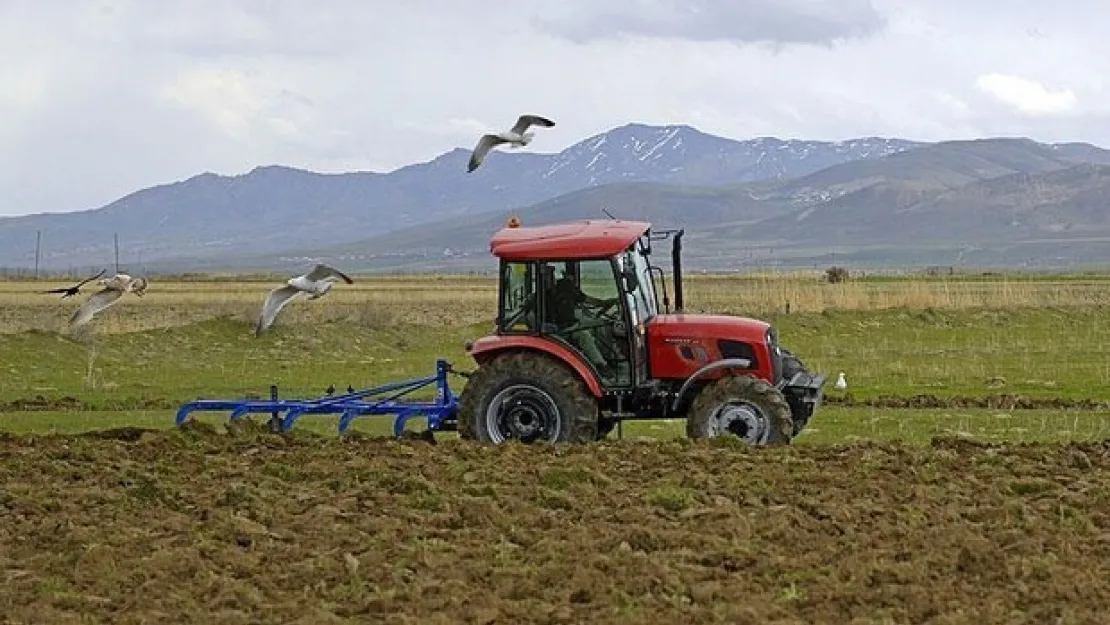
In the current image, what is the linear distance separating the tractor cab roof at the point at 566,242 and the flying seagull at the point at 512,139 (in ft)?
6.14

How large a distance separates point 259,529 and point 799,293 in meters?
39.8

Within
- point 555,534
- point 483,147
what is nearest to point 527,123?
point 483,147

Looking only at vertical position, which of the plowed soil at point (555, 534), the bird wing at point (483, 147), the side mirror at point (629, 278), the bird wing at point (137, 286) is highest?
the bird wing at point (483, 147)

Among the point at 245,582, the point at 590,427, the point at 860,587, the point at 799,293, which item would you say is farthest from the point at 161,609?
the point at 799,293

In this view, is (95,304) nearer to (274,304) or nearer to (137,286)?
(137,286)

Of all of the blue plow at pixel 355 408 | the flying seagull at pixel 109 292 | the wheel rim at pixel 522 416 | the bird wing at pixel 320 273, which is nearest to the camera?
the wheel rim at pixel 522 416

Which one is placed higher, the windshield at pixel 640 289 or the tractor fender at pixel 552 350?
the windshield at pixel 640 289

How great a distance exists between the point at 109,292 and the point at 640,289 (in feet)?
27.8

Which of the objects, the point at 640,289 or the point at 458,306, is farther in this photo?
the point at 458,306

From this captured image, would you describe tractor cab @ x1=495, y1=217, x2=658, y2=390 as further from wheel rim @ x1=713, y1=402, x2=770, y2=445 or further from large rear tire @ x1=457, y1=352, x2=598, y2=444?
wheel rim @ x1=713, y1=402, x2=770, y2=445

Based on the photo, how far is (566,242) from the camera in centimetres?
1747

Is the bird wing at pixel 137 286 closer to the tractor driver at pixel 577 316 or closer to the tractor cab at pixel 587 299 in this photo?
the tractor cab at pixel 587 299

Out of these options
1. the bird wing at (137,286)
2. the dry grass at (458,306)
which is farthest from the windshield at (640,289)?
the dry grass at (458,306)

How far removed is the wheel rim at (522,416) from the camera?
58.3 ft
